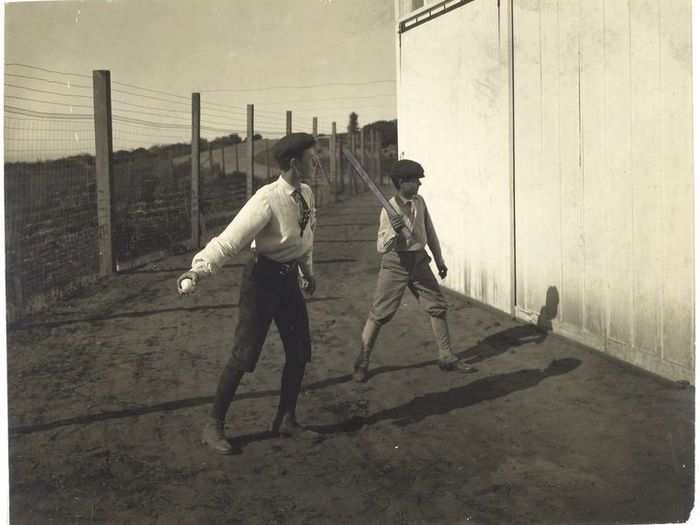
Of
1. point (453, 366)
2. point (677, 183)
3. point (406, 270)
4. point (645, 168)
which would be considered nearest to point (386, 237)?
point (406, 270)

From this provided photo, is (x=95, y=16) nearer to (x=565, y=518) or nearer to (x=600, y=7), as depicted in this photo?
(x=600, y=7)

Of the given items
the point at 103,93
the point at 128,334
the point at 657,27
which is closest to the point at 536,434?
the point at 657,27

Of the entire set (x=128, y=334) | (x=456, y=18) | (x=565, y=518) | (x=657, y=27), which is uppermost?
(x=456, y=18)

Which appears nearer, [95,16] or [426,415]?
[426,415]

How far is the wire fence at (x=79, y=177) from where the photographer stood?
583 cm

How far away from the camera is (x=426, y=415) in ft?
16.9

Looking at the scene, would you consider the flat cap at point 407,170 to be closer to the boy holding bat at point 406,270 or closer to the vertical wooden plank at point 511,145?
the boy holding bat at point 406,270

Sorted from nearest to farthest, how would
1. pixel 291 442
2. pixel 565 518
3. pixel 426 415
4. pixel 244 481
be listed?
pixel 565 518, pixel 244 481, pixel 291 442, pixel 426 415

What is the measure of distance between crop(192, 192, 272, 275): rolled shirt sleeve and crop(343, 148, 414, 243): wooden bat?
0.91 meters

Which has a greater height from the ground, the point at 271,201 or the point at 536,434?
the point at 271,201

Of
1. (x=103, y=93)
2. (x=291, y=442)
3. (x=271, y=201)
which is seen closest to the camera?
(x=271, y=201)

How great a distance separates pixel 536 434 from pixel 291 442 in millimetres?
1493

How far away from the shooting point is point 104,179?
10.2 m

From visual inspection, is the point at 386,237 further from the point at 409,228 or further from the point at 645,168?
the point at 645,168
